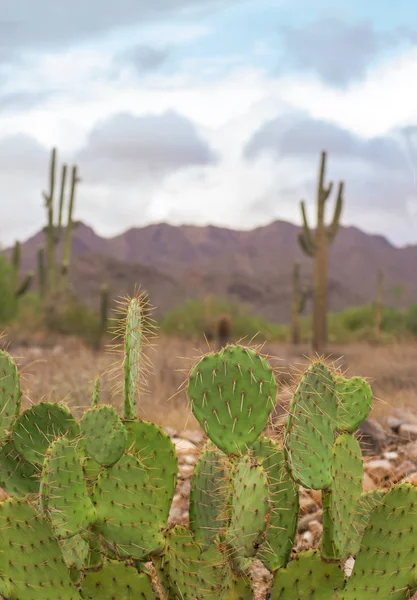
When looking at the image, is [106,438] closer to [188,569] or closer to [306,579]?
[188,569]

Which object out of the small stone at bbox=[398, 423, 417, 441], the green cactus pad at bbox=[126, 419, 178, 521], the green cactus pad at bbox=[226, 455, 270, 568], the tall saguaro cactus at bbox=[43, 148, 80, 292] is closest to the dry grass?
the small stone at bbox=[398, 423, 417, 441]

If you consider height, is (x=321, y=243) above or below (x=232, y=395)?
above

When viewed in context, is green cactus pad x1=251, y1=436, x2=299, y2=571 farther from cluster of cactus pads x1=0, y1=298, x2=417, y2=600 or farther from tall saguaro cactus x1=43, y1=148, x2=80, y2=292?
tall saguaro cactus x1=43, y1=148, x2=80, y2=292

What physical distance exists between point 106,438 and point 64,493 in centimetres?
25

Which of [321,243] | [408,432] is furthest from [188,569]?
[321,243]

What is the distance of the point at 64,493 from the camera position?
3061 mm

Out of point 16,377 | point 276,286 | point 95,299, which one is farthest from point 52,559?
point 276,286

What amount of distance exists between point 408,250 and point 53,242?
262 ft

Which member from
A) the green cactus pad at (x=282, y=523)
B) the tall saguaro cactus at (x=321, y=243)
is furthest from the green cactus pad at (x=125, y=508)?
the tall saguaro cactus at (x=321, y=243)

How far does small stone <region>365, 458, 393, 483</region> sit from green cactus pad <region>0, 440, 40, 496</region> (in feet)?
7.56

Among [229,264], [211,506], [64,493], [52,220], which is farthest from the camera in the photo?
[229,264]

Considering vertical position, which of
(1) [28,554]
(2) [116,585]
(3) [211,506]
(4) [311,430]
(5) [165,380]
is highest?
(4) [311,430]

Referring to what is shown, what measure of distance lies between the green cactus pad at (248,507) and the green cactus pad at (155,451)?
48 centimetres

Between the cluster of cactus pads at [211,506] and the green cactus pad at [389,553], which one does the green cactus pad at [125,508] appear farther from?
the green cactus pad at [389,553]
